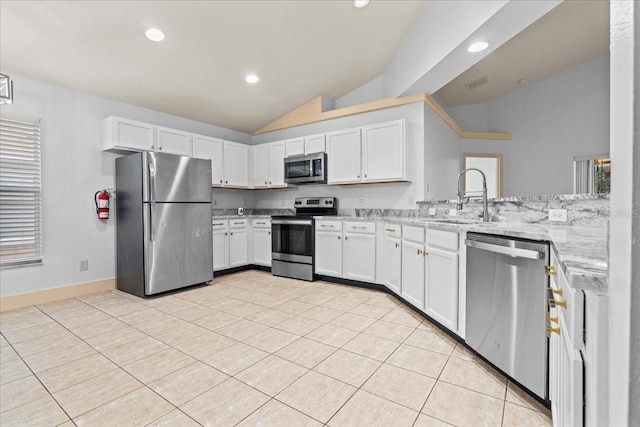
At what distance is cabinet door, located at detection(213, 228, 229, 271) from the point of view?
4.61 meters

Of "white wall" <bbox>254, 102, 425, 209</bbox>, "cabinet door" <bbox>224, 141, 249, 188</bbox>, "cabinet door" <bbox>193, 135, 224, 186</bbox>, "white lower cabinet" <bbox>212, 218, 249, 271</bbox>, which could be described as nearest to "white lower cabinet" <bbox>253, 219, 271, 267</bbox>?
"white lower cabinet" <bbox>212, 218, 249, 271</bbox>

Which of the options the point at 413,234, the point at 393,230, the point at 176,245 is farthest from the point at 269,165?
the point at 413,234

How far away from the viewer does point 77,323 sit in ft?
9.35

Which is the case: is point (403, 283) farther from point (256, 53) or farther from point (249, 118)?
point (249, 118)

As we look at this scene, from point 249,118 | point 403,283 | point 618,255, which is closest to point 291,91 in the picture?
point 249,118

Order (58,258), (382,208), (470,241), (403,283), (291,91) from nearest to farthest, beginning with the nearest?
(470,241)
(403,283)
(58,258)
(382,208)
(291,91)

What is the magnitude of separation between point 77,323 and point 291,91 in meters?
3.88

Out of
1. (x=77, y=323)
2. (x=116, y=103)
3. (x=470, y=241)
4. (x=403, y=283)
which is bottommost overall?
(x=77, y=323)

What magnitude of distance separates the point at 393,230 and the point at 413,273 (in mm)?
645

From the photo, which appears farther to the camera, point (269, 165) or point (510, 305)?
point (269, 165)

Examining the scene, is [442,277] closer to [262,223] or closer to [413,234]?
[413,234]

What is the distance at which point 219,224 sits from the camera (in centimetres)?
468

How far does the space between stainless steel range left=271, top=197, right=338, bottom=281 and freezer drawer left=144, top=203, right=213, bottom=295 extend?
0.98m

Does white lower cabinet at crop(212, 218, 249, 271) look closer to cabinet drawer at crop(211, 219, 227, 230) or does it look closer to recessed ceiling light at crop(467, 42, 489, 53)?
cabinet drawer at crop(211, 219, 227, 230)
